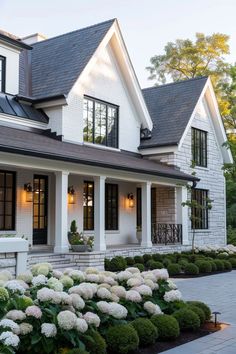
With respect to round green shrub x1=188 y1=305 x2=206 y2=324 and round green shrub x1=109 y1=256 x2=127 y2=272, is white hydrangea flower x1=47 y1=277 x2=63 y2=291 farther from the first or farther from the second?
round green shrub x1=109 y1=256 x2=127 y2=272

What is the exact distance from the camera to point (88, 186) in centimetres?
1644

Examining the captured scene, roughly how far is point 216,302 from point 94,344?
475 centimetres

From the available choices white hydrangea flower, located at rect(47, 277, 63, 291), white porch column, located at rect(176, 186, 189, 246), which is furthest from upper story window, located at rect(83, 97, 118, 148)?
white hydrangea flower, located at rect(47, 277, 63, 291)

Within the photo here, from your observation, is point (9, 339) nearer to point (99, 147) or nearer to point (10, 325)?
point (10, 325)

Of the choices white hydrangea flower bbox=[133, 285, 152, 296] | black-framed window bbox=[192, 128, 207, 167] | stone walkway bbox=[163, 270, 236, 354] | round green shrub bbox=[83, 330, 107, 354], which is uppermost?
black-framed window bbox=[192, 128, 207, 167]

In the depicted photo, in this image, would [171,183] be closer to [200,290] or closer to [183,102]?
[183,102]

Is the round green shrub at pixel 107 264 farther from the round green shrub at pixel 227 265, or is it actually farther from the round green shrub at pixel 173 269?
the round green shrub at pixel 227 265

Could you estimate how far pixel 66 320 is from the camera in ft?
15.1

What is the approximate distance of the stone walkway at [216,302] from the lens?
568 centimetres

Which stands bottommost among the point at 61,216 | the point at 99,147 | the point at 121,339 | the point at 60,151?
the point at 121,339

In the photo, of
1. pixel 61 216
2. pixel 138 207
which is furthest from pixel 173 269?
pixel 138 207

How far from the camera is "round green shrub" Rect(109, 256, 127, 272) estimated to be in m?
13.1

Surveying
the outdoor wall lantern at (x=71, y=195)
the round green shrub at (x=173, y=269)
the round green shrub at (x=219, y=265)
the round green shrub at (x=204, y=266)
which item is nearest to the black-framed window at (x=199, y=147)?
the round green shrub at (x=219, y=265)

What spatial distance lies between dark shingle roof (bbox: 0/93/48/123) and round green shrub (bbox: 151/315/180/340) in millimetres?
9314
